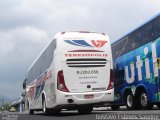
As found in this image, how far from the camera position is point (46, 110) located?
1933cm

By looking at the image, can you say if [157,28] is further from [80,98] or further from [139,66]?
[80,98]

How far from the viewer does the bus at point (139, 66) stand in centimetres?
1798

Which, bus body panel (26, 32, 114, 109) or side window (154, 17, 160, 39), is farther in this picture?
side window (154, 17, 160, 39)

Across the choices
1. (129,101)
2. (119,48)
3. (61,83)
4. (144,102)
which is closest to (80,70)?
(61,83)

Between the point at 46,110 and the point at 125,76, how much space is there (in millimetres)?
4732

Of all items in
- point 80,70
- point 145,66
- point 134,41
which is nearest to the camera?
point 80,70

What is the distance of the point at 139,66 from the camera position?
64.1 ft

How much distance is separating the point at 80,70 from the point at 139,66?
355 centimetres

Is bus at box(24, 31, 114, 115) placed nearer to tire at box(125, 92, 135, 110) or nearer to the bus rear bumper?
the bus rear bumper

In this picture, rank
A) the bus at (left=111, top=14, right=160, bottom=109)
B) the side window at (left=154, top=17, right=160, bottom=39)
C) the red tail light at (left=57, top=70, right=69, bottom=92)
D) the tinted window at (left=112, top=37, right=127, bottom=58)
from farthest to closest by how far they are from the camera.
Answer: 1. the tinted window at (left=112, top=37, right=127, bottom=58)
2. the bus at (left=111, top=14, right=160, bottom=109)
3. the side window at (left=154, top=17, right=160, bottom=39)
4. the red tail light at (left=57, top=70, right=69, bottom=92)

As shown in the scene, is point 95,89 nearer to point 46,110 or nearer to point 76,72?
point 76,72

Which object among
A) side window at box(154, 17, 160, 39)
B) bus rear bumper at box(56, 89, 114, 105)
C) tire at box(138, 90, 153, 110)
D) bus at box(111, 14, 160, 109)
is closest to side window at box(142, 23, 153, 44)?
bus at box(111, 14, 160, 109)

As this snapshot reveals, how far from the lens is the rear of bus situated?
55.7 ft

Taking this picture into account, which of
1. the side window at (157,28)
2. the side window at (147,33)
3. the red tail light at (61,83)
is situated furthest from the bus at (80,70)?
the side window at (157,28)
